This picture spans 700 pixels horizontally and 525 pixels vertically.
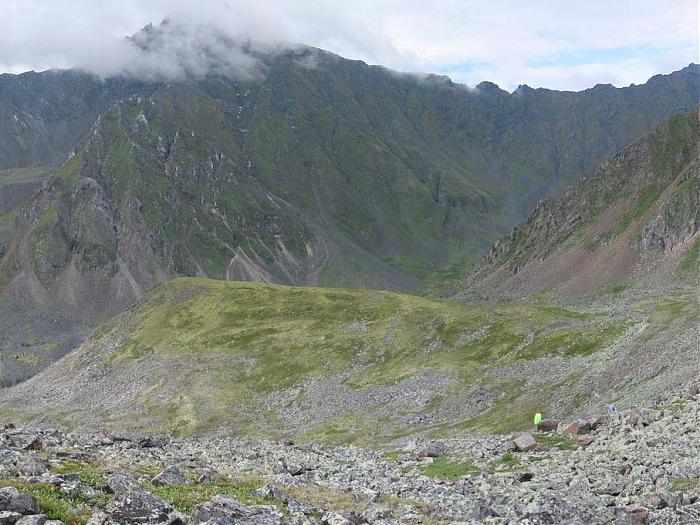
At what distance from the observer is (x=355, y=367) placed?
132 m

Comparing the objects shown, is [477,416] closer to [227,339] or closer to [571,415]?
[571,415]

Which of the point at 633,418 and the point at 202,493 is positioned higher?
the point at 202,493

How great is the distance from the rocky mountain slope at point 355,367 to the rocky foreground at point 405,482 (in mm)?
16762

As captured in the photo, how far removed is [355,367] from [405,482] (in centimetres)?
8524

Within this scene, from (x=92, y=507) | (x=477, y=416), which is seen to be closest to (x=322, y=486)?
(x=92, y=507)

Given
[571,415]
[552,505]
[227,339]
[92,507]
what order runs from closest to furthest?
[92,507] → [552,505] → [571,415] → [227,339]

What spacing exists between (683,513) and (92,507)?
2545 centimetres

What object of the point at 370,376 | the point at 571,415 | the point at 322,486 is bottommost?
the point at 370,376

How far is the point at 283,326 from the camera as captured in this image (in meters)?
171

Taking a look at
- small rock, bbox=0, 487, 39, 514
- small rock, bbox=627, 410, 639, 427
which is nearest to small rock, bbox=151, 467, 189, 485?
small rock, bbox=0, 487, 39, 514

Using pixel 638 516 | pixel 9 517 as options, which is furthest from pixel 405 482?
pixel 9 517

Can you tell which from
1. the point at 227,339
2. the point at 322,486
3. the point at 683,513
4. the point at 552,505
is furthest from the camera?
the point at 227,339

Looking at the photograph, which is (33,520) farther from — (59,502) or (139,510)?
(59,502)

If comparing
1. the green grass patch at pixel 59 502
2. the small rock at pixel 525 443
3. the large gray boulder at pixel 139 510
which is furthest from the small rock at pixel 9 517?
the small rock at pixel 525 443
